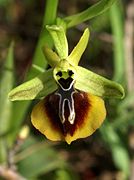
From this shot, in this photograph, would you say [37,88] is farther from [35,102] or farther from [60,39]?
[35,102]

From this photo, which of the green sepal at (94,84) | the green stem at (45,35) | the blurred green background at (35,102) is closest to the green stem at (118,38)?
the blurred green background at (35,102)

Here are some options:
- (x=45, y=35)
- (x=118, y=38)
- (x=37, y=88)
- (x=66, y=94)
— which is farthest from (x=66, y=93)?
(x=118, y=38)

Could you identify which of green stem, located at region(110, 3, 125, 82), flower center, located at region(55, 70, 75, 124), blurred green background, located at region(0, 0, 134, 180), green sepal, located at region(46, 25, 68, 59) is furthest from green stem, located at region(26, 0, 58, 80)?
green stem, located at region(110, 3, 125, 82)

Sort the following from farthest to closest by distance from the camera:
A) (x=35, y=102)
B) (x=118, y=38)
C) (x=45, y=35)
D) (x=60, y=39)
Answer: (x=35, y=102) → (x=118, y=38) → (x=45, y=35) → (x=60, y=39)

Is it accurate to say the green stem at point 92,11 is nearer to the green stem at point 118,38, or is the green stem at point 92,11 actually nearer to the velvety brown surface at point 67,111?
the velvety brown surface at point 67,111

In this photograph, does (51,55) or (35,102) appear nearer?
(51,55)

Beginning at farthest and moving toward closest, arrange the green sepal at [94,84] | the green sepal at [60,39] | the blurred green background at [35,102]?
the blurred green background at [35,102] → the green sepal at [94,84] → the green sepal at [60,39]
